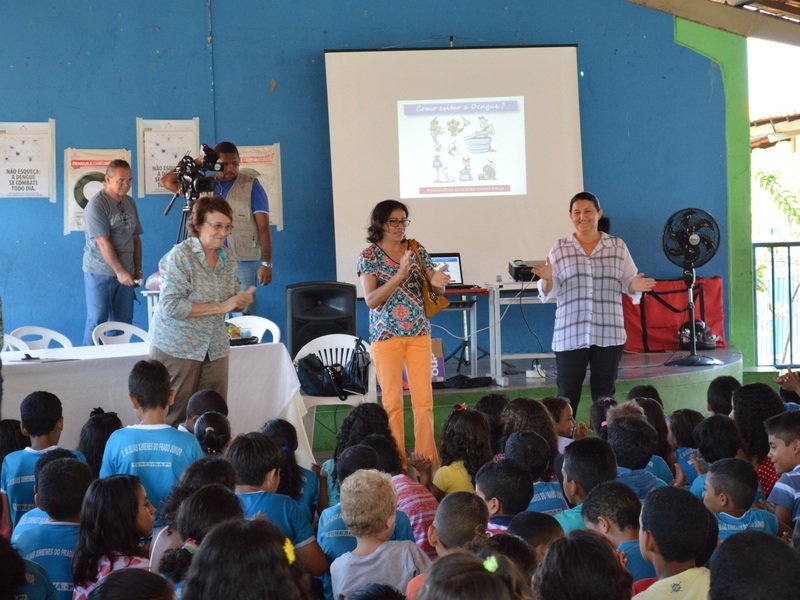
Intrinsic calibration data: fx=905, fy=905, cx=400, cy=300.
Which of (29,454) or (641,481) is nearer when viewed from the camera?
(641,481)

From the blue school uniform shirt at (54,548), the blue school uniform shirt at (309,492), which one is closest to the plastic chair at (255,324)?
the blue school uniform shirt at (309,492)

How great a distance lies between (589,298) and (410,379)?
99 centimetres

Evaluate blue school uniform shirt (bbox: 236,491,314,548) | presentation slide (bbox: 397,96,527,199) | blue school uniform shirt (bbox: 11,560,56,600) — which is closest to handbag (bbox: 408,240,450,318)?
blue school uniform shirt (bbox: 236,491,314,548)

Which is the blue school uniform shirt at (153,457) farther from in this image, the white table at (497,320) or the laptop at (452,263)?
the laptop at (452,263)

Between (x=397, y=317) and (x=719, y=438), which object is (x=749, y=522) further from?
(x=397, y=317)

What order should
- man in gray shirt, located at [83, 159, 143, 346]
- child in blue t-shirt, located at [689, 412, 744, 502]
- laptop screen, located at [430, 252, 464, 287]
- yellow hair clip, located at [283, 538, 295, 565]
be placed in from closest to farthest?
1. yellow hair clip, located at [283, 538, 295, 565]
2. child in blue t-shirt, located at [689, 412, 744, 502]
3. man in gray shirt, located at [83, 159, 143, 346]
4. laptop screen, located at [430, 252, 464, 287]

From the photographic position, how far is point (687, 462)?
3.44m

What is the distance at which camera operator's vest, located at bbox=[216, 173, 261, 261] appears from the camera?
20.7 feet

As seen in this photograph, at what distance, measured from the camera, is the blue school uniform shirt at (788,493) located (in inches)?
111

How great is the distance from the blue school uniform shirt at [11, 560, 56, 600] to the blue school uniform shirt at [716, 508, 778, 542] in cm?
172

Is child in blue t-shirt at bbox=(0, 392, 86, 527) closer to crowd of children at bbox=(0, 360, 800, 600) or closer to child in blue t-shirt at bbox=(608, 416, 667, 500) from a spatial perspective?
crowd of children at bbox=(0, 360, 800, 600)

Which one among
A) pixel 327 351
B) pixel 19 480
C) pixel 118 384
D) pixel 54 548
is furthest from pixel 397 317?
pixel 54 548

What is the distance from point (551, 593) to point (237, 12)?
6480 mm

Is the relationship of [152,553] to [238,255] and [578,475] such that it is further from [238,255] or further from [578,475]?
[238,255]
